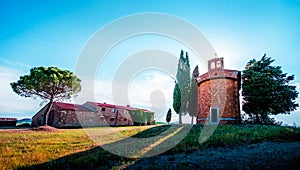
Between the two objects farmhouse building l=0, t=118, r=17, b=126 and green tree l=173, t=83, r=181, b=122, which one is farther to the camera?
green tree l=173, t=83, r=181, b=122

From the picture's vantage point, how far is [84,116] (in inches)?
1314

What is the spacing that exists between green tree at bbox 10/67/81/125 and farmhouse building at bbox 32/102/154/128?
3340 mm

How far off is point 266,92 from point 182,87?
12.7 meters

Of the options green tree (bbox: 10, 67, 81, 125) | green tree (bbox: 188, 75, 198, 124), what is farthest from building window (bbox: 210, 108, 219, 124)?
green tree (bbox: 10, 67, 81, 125)

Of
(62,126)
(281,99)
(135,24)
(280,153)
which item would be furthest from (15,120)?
(281,99)

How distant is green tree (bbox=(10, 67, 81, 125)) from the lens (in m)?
21.9

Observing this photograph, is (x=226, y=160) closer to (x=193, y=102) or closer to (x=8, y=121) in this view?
(x=193, y=102)

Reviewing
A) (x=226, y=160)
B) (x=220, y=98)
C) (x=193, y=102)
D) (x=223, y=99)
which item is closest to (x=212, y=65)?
(x=220, y=98)

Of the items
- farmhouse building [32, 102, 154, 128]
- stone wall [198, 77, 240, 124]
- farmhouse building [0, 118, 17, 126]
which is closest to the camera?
stone wall [198, 77, 240, 124]

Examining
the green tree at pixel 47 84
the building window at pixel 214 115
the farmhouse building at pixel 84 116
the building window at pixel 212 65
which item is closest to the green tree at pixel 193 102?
the building window at pixel 212 65

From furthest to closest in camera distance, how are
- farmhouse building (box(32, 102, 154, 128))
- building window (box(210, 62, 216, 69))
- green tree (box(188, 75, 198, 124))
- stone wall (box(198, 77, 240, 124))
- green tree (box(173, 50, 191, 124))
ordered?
farmhouse building (box(32, 102, 154, 128)), green tree (box(173, 50, 191, 124)), green tree (box(188, 75, 198, 124)), building window (box(210, 62, 216, 69)), stone wall (box(198, 77, 240, 124))

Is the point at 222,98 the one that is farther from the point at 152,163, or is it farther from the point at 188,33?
the point at 152,163

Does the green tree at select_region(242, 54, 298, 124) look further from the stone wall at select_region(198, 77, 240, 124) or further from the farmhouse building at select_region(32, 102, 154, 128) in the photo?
the farmhouse building at select_region(32, 102, 154, 128)

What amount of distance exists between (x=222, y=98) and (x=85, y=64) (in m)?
15.7
